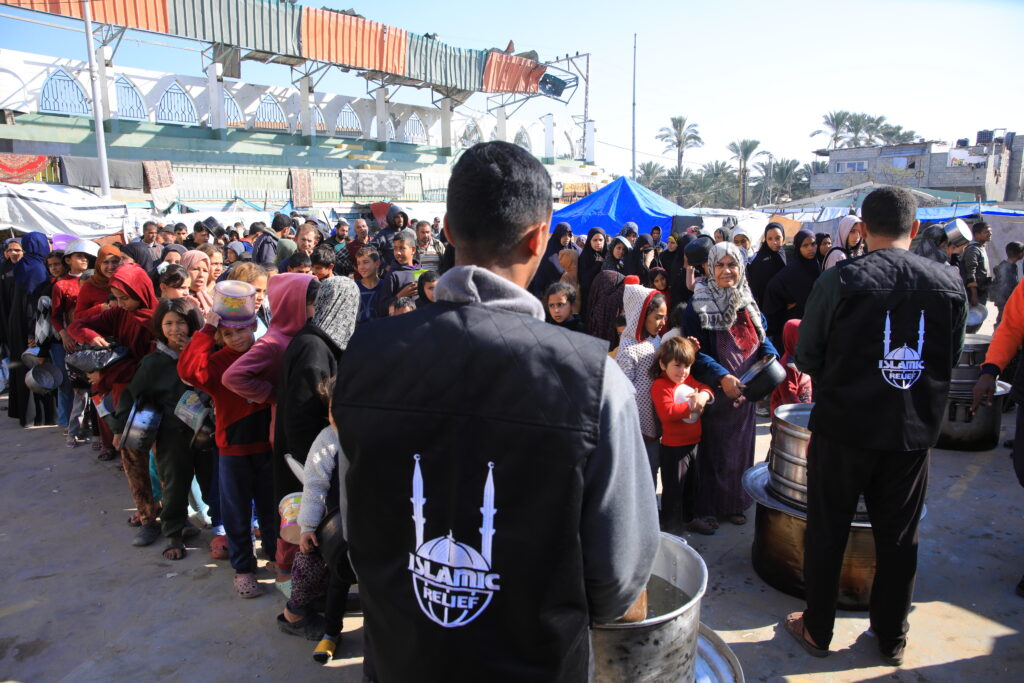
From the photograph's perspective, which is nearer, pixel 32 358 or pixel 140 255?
pixel 32 358

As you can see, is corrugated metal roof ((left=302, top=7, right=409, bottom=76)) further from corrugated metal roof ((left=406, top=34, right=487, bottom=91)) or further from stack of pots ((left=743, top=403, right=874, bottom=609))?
stack of pots ((left=743, top=403, right=874, bottom=609))

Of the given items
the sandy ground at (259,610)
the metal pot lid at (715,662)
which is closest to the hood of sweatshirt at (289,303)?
the sandy ground at (259,610)

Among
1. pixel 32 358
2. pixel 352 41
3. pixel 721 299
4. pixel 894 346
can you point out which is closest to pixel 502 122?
pixel 352 41

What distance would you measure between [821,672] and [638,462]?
2267 millimetres

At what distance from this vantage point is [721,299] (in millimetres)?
3787

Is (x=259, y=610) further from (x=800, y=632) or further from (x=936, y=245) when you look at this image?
(x=936, y=245)

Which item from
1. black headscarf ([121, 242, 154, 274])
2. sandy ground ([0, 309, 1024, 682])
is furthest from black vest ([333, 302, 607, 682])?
black headscarf ([121, 242, 154, 274])

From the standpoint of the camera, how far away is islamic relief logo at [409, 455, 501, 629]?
3.70 feet

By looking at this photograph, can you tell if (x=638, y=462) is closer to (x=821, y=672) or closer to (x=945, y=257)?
(x=821, y=672)

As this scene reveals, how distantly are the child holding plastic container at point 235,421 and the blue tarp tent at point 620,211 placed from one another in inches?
374

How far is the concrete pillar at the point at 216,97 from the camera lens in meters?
25.0

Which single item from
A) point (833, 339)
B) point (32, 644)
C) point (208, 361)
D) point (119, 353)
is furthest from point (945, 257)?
point (32, 644)

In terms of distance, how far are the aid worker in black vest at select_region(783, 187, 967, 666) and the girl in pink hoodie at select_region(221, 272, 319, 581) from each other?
7.93 feet

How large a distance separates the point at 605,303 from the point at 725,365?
2.74 metres
